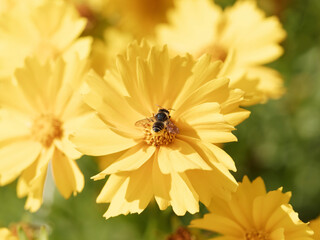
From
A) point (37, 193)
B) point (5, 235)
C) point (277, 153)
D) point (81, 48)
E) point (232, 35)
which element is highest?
point (232, 35)

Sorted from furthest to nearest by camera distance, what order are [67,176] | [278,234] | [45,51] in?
[45,51]
[67,176]
[278,234]

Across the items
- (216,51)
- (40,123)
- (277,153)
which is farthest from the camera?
(277,153)

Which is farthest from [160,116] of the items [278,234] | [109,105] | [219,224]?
[278,234]

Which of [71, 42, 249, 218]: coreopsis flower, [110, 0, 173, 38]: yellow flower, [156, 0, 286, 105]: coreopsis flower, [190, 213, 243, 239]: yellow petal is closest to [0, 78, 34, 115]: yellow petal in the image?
[71, 42, 249, 218]: coreopsis flower

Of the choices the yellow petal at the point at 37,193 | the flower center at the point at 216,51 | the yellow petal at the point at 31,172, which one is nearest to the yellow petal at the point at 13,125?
the yellow petal at the point at 31,172

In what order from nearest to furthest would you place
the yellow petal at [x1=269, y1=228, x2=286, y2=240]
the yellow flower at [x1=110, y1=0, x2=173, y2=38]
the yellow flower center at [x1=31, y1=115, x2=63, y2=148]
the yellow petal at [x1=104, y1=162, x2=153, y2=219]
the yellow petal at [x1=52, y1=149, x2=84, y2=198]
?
the yellow petal at [x1=269, y1=228, x2=286, y2=240] < the yellow petal at [x1=104, y1=162, x2=153, y2=219] < the yellow petal at [x1=52, y1=149, x2=84, y2=198] < the yellow flower center at [x1=31, y1=115, x2=63, y2=148] < the yellow flower at [x1=110, y1=0, x2=173, y2=38]

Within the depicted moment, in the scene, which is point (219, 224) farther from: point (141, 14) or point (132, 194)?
point (141, 14)

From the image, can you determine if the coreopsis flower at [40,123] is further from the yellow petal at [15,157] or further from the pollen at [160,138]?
the pollen at [160,138]

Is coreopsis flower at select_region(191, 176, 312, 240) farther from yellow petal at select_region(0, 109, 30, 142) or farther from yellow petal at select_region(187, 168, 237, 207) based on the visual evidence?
yellow petal at select_region(0, 109, 30, 142)
